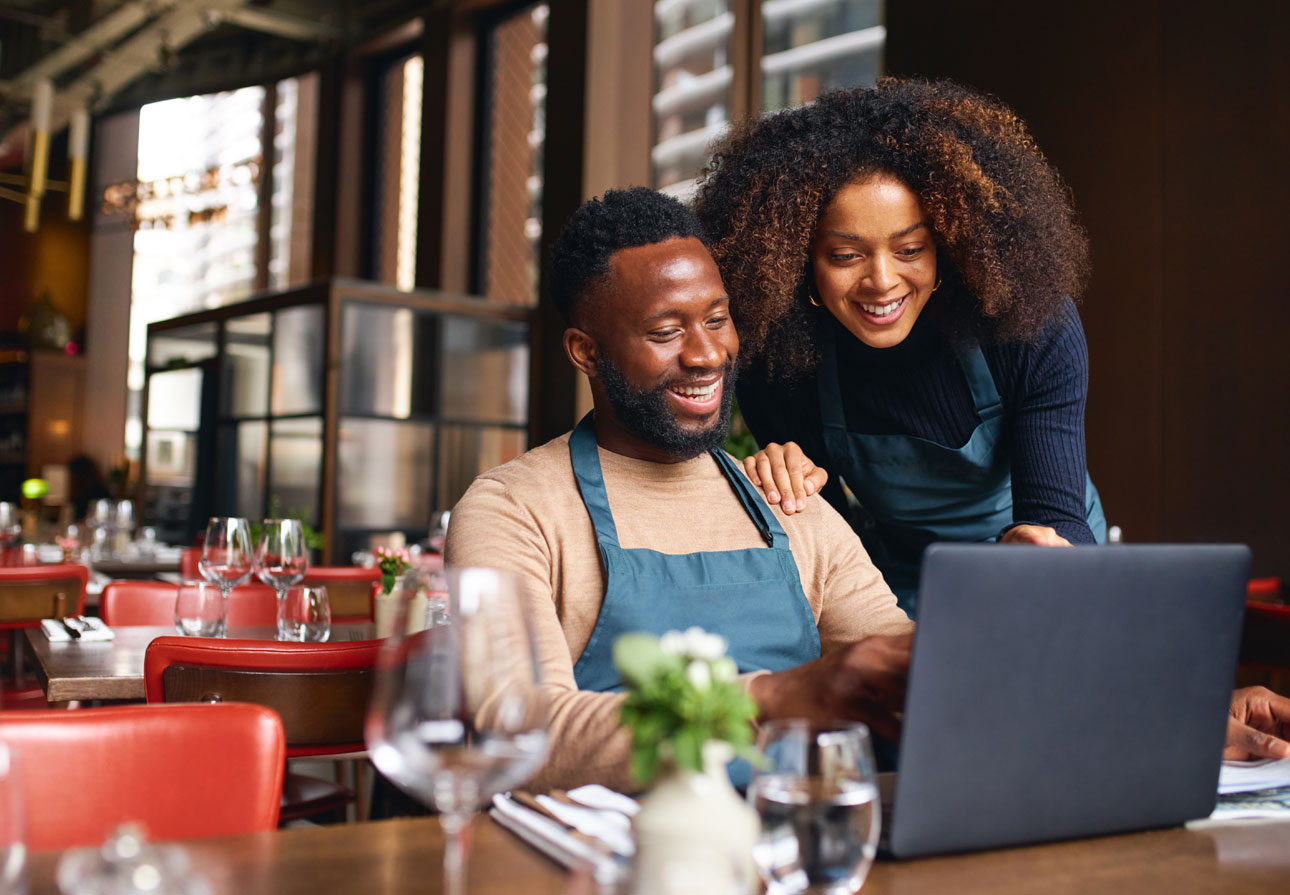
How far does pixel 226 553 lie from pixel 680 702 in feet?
6.46

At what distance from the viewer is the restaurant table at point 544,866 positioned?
754mm

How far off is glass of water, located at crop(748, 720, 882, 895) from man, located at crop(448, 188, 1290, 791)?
53cm

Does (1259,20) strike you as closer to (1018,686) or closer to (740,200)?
(740,200)

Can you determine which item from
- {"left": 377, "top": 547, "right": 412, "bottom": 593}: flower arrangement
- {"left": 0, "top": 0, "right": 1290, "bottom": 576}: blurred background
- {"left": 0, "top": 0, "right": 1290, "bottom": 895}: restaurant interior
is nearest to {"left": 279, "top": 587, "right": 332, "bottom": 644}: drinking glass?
{"left": 0, "top": 0, "right": 1290, "bottom": 895}: restaurant interior

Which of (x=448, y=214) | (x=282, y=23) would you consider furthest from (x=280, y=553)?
(x=282, y=23)

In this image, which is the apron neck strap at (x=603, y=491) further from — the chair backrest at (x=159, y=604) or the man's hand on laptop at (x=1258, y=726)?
the chair backrest at (x=159, y=604)

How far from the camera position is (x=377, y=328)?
22.2 ft

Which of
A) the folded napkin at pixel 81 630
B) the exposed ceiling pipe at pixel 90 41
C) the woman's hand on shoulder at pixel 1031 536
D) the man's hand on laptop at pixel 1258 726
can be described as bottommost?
the folded napkin at pixel 81 630

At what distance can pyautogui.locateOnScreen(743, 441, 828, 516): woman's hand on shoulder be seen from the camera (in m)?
1.52

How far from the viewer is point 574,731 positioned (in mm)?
1019

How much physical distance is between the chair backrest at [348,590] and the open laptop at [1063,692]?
2.68 m

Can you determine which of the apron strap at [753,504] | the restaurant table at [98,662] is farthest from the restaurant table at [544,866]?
the restaurant table at [98,662]

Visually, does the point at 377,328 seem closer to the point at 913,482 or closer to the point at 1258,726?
the point at 913,482

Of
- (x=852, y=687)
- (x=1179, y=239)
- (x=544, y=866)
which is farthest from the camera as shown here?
(x=1179, y=239)
